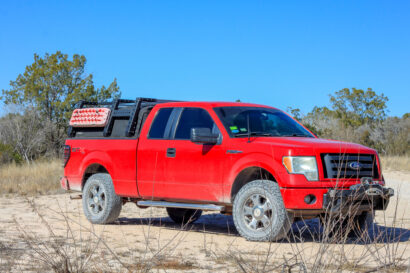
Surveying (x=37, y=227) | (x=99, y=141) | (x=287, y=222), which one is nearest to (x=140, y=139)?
(x=99, y=141)

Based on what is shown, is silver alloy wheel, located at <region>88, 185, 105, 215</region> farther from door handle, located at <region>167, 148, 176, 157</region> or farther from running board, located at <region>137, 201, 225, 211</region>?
door handle, located at <region>167, 148, 176, 157</region>

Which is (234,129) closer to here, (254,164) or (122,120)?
(254,164)

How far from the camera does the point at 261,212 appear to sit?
7730 mm

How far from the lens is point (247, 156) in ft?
25.9

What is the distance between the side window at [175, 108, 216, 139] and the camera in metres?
8.59

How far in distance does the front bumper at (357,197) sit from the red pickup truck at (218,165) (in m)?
0.01

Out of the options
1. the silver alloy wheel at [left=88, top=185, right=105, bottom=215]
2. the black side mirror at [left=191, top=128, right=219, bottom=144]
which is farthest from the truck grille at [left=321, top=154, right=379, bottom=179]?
the silver alloy wheel at [left=88, top=185, right=105, bottom=215]

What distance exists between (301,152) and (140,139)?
114 inches

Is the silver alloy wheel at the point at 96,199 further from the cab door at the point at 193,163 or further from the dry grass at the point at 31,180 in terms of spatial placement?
the dry grass at the point at 31,180

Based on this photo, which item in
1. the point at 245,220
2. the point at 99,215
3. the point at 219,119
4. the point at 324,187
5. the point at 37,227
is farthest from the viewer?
the point at 99,215

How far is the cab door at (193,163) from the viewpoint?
8.27m

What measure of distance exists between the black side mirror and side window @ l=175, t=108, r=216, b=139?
376 mm

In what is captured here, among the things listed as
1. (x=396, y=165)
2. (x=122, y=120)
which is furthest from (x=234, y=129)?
(x=396, y=165)

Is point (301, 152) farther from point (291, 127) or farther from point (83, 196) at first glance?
point (83, 196)
